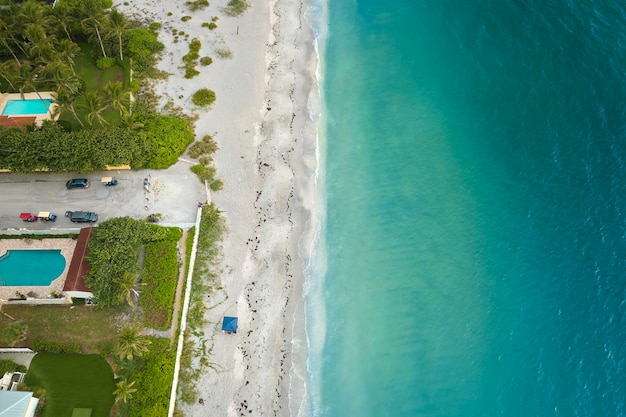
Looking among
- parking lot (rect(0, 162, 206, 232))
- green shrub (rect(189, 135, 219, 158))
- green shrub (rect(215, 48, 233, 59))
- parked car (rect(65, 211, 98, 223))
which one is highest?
green shrub (rect(215, 48, 233, 59))

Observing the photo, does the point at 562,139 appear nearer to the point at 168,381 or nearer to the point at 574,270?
the point at 574,270

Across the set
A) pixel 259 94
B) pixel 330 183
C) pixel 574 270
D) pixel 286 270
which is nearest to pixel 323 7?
pixel 259 94

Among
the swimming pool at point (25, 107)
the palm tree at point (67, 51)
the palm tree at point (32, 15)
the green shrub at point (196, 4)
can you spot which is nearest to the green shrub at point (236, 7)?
the green shrub at point (196, 4)

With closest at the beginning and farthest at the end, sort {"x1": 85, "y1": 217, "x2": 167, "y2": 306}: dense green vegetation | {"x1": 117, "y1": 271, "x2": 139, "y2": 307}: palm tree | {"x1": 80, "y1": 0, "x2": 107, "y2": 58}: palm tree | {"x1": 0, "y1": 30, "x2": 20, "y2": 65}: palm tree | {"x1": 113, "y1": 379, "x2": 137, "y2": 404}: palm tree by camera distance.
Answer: {"x1": 113, "y1": 379, "x2": 137, "y2": 404}: palm tree → {"x1": 117, "y1": 271, "x2": 139, "y2": 307}: palm tree → {"x1": 85, "y1": 217, "x2": 167, "y2": 306}: dense green vegetation → {"x1": 0, "y1": 30, "x2": 20, "y2": 65}: palm tree → {"x1": 80, "y1": 0, "x2": 107, "y2": 58}: palm tree

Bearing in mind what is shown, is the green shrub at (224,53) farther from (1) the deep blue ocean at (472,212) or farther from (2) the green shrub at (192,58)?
(1) the deep blue ocean at (472,212)

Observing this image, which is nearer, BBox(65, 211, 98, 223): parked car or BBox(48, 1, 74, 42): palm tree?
BBox(65, 211, 98, 223): parked car

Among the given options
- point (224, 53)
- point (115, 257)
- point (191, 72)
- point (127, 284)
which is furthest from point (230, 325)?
point (224, 53)

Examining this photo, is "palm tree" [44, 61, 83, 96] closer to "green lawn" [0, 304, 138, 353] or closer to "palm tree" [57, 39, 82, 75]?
"palm tree" [57, 39, 82, 75]

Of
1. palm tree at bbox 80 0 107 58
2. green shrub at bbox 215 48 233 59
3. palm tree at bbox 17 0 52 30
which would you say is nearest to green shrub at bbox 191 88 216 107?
green shrub at bbox 215 48 233 59
